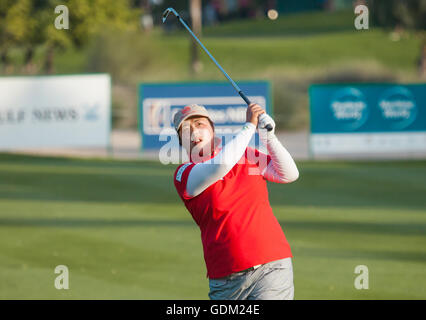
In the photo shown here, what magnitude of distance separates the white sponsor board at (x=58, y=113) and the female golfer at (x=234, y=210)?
1521 cm

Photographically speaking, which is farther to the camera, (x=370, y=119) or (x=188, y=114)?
(x=370, y=119)

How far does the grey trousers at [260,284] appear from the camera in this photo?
4.57 metres

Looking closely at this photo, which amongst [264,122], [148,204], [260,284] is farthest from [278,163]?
[148,204]

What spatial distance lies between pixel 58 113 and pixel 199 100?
12.0 ft

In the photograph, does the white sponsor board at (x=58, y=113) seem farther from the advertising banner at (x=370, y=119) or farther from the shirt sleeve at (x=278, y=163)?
the shirt sleeve at (x=278, y=163)

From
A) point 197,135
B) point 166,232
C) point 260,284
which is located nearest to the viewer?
point 260,284

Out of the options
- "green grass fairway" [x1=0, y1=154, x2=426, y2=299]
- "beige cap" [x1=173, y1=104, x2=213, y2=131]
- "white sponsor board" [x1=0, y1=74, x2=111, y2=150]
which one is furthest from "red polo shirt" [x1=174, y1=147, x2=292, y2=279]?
"white sponsor board" [x1=0, y1=74, x2=111, y2=150]

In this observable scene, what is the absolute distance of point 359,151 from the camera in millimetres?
19062

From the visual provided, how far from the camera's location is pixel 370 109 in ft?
62.6

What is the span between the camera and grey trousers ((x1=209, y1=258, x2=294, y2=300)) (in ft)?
15.0

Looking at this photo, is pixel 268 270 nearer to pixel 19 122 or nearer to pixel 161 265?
pixel 161 265

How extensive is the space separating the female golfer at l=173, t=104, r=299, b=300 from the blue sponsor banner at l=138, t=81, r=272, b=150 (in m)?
14.5

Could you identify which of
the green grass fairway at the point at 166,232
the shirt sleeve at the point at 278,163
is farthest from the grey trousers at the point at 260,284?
the green grass fairway at the point at 166,232

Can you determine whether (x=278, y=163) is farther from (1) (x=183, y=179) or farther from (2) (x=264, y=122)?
(1) (x=183, y=179)
